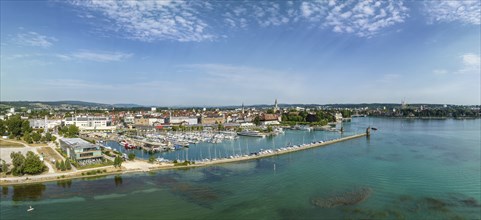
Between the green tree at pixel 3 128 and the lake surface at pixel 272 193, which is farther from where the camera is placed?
the green tree at pixel 3 128

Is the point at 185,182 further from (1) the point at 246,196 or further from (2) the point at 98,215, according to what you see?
(2) the point at 98,215

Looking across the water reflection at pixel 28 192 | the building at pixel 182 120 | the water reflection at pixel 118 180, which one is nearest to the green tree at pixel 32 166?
the water reflection at pixel 28 192

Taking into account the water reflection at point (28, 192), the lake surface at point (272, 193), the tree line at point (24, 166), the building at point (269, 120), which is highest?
the building at point (269, 120)

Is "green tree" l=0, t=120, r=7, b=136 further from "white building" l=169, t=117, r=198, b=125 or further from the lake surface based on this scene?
the lake surface

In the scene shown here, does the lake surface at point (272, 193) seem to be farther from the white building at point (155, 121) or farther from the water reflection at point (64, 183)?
the white building at point (155, 121)

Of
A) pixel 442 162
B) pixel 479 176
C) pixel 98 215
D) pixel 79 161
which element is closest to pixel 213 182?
pixel 98 215

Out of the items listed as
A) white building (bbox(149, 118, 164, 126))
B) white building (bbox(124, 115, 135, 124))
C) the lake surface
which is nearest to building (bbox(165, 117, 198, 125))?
white building (bbox(149, 118, 164, 126))

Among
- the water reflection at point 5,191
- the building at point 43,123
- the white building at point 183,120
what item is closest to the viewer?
the water reflection at point 5,191

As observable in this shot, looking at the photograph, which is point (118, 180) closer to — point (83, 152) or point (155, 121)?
point (83, 152)

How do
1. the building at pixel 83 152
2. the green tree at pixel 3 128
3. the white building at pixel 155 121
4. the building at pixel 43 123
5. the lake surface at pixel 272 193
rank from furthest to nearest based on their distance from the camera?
the white building at pixel 155 121, the building at pixel 43 123, the green tree at pixel 3 128, the building at pixel 83 152, the lake surface at pixel 272 193

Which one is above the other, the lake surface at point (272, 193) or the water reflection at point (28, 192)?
the water reflection at point (28, 192)
